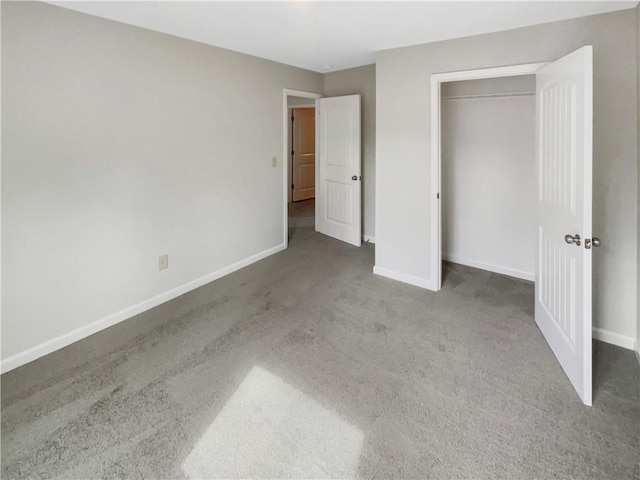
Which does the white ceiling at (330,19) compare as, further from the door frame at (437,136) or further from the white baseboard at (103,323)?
the white baseboard at (103,323)

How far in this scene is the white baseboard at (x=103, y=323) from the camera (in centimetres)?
245

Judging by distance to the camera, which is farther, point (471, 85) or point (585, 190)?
point (471, 85)

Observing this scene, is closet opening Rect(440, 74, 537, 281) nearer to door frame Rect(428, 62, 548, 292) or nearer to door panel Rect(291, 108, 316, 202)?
door frame Rect(428, 62, 548, 292)

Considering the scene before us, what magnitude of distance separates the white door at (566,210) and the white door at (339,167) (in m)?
2.51

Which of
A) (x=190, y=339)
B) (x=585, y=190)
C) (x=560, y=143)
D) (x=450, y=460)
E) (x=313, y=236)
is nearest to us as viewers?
(x=450, y=460)

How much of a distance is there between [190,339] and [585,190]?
2.63m

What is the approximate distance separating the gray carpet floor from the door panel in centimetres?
558

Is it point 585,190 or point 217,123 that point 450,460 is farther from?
point 217,123

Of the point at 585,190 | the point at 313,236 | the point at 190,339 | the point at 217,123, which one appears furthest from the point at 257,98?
the point at 585,190

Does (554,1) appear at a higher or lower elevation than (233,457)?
higher

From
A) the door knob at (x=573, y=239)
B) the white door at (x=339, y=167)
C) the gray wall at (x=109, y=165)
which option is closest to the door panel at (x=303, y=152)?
the white door at (x=339, y=167)

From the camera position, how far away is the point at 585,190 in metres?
1.97

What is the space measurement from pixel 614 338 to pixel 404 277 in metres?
1.73

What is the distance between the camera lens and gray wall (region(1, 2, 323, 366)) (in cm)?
236
